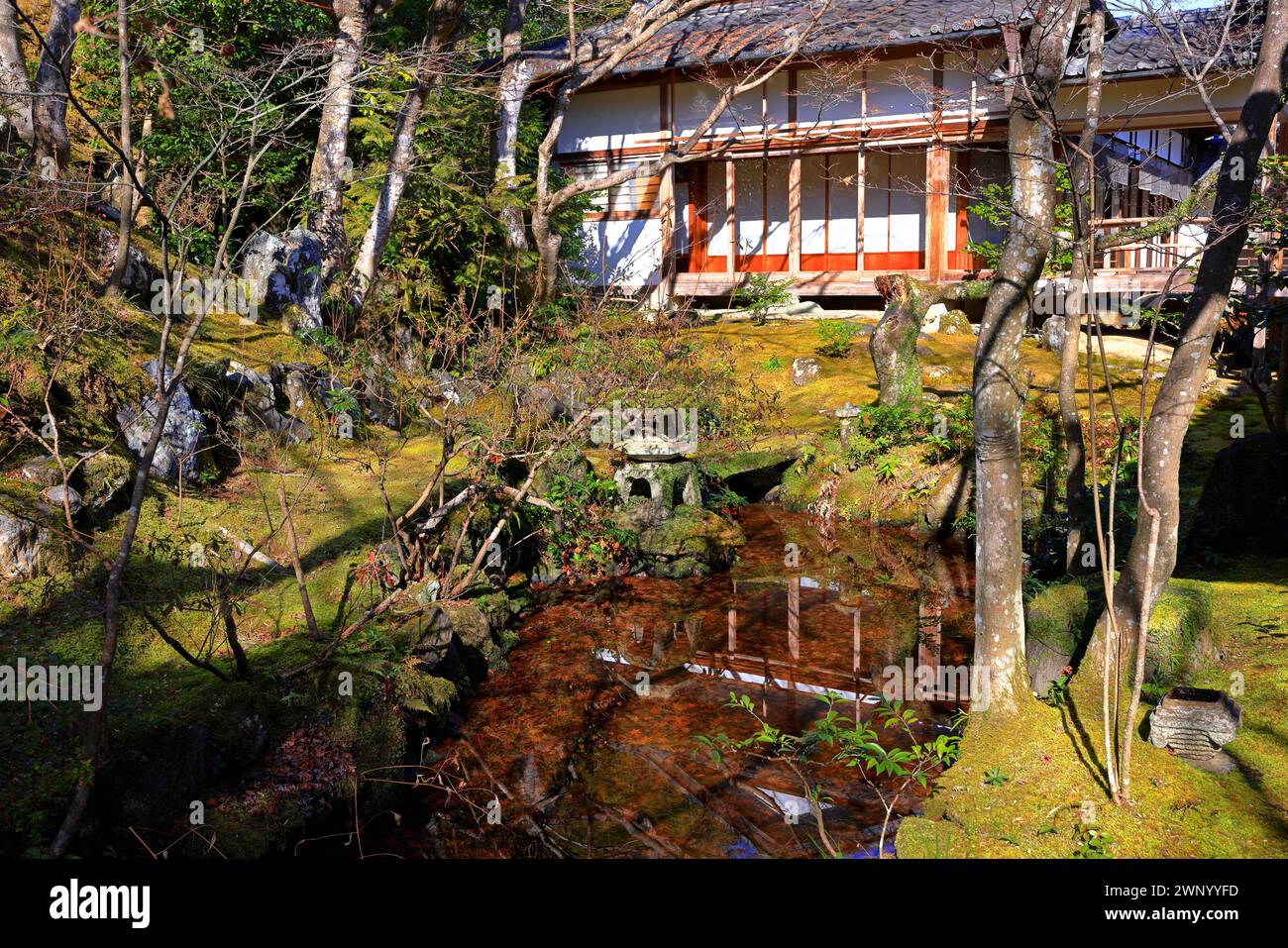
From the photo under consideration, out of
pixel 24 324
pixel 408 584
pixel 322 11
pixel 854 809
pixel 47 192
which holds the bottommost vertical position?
pixel 854 809

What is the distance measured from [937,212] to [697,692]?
49.6 ft

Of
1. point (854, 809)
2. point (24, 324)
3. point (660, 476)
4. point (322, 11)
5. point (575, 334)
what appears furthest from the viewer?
point (322, 11)

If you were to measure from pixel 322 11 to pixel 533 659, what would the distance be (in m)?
14.6

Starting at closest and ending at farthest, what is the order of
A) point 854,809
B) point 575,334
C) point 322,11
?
point 854,809 → point 575,334 → point 322,11

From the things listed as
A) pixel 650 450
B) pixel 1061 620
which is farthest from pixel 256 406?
pixel 1061 620

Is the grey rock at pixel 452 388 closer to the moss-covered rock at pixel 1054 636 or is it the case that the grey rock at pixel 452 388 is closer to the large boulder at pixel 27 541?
the large boulder at pixel 27 541

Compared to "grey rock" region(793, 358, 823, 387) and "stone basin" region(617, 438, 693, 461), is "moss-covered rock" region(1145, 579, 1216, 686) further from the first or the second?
"grey rock" region(793, 358, 823, 387)

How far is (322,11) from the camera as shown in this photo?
1848 centimetres

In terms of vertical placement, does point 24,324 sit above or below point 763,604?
above

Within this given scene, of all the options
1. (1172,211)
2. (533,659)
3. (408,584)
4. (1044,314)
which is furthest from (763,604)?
(1044,314)

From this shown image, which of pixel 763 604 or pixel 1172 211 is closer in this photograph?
pixel 1172 211

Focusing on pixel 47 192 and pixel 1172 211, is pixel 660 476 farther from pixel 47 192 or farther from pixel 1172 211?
pixel 47 192

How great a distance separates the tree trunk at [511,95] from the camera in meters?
19.1

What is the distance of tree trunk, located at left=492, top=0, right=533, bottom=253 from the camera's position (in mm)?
19059
